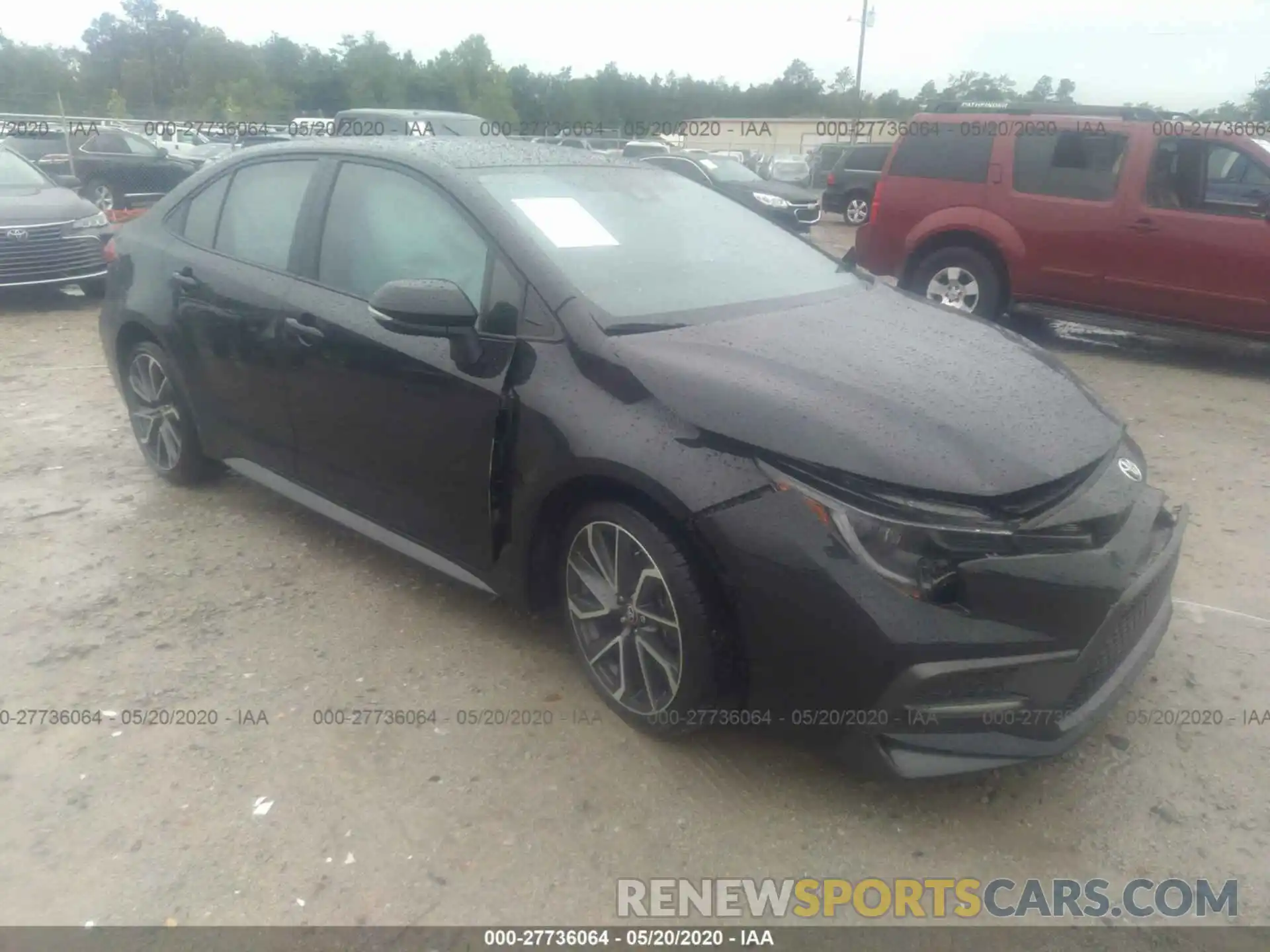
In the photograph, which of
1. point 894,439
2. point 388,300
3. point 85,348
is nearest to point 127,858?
point 388,300

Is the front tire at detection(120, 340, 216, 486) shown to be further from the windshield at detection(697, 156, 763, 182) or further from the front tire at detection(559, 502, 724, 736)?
the windshield at detection(697, 156, 763, 182)

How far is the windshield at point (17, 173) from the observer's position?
32.1 feet

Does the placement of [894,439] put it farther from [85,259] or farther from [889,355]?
[85,259]

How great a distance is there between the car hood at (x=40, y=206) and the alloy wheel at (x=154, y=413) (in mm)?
5710

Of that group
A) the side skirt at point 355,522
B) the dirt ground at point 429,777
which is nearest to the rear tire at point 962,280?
the dirt ground at point 429,777

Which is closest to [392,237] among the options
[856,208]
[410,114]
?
[410,114]

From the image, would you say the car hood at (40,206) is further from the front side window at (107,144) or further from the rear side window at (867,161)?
the rear side window at (867,161)

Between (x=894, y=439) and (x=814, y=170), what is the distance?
999 inches

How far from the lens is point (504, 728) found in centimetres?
297

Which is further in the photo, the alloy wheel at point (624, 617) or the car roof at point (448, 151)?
the car roof at point (448, 151)

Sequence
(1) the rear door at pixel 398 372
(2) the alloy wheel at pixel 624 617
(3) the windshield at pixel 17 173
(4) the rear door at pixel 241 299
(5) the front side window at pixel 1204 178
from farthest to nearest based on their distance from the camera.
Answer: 1. (3) the windshield at pixel 17 173
2. (5) the front side window at pixel 1204 178
3. (4) the rear door at pixel 241 299
4. (1) the rear door at pixel 398 372
5. (2) the alloy wheel at pixel 624 617

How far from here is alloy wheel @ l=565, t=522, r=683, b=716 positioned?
2678 mm

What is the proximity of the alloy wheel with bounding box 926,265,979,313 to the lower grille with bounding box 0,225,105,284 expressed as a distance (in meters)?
7.92

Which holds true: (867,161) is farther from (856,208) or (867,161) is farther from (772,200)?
(772,200)
